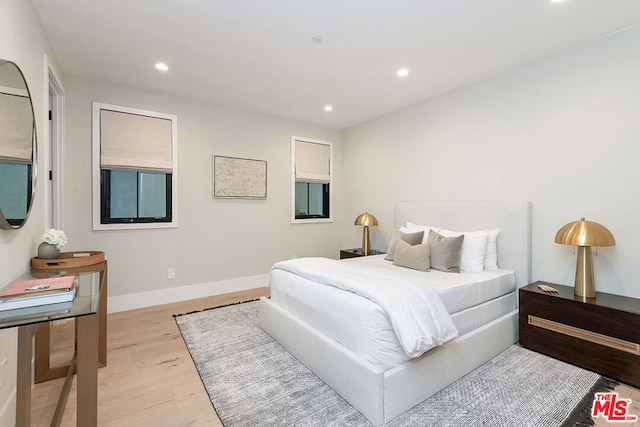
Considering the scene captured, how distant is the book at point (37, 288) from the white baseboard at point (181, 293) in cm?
212

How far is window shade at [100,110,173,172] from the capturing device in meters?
3.37

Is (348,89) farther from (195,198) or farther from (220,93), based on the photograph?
(195,198)

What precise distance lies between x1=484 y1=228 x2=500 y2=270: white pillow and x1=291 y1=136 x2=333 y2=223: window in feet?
8.89

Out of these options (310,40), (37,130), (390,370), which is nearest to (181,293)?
(37,130)

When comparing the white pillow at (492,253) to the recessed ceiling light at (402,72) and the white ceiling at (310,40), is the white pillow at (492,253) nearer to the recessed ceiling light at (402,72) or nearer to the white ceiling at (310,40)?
the white ceiling at (310,40)

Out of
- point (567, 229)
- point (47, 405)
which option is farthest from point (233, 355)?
point (567, 229)

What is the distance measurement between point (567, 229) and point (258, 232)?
3630 millimetres

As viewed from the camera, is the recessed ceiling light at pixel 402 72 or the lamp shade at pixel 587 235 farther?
the recessed ceiling light at pixel 402 72

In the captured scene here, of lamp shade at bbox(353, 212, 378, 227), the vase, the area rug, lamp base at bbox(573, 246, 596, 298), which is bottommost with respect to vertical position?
the area rug

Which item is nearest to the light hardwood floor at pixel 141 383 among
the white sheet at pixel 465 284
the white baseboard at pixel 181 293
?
the white baseboard at pixel 181 293

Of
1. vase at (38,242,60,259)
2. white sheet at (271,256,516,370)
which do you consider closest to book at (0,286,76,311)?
vase at (38,242,60,259)

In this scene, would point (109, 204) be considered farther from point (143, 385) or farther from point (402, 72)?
point (402, 72)

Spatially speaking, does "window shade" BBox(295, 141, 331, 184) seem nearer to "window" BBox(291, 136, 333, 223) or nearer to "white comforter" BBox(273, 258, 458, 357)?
"window" BBox(291, 136, 333, 223)

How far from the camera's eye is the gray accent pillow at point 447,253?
9.50 ft
